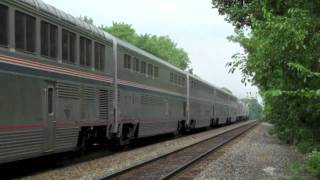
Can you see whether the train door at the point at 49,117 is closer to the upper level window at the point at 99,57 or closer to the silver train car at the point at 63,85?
the silver train car at the point at 63,85

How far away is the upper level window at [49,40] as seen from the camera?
13.1m

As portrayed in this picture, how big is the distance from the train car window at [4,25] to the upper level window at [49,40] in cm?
175

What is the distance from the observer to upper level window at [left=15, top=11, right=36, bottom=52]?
1184 centimetres

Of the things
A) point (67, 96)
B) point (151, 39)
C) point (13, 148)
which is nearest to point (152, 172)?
point (67, 96)

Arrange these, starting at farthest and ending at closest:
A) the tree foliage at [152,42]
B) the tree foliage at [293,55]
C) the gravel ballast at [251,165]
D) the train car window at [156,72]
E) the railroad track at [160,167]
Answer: the tree foliage at [152,42] < the train car window at [156,72] < the gravel ballast at [251,165] < the railroad track at [160,167] < the tree foliage at [293,55]

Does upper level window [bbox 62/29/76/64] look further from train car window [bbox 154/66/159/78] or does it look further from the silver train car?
train car window [bbox 154/66/159/78]

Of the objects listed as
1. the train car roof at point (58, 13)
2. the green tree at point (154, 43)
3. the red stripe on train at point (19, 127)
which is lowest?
the red stripe on train at point (19, 127)

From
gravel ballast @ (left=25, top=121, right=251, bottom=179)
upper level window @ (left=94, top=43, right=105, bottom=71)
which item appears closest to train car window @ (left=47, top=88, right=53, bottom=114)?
gravel ballast @ (left=25, top=121, right=251, bottom=179)

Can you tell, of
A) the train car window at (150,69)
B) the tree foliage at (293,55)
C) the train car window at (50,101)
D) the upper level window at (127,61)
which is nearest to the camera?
the tree foliage at (293,55)

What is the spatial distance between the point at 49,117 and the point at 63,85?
1.07 m

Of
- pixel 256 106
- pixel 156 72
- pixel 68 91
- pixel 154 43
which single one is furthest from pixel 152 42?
pixel 68 91

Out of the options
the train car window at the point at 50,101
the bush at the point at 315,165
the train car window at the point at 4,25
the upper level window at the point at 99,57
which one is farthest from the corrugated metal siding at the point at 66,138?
the bush at the point at 315,165

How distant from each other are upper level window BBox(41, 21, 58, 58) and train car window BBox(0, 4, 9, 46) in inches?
68.8

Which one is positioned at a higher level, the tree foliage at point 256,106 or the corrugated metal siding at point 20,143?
the tree foliage at point 256,106
